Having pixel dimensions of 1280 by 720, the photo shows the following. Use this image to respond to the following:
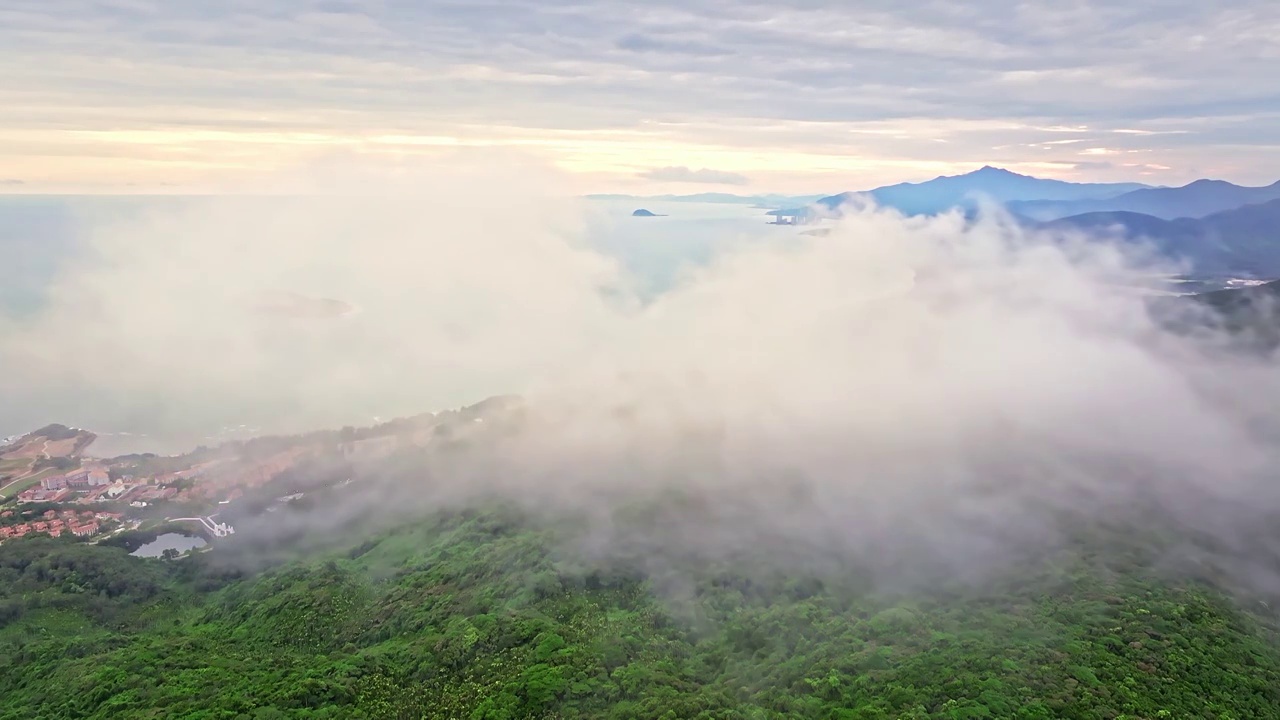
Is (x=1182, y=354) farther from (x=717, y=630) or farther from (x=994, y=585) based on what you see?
(x=717, y=630)

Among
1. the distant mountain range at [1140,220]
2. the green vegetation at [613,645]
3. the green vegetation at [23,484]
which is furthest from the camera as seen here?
the distant mountain range at [1140,220]

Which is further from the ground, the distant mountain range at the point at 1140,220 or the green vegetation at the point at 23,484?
the distant mountain range at the point at 1140,220

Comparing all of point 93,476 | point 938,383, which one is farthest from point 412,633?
point 938,383

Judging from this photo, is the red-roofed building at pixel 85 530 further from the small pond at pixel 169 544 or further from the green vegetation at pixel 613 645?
the green vegetation at pixel 613 645

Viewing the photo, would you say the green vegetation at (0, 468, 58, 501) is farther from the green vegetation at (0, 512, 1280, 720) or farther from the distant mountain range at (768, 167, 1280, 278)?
the distant mountain range at (768, 167, 1280, 278)

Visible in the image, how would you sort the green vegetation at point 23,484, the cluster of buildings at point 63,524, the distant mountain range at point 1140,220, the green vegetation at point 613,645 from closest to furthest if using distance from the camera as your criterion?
the green vegetation at point 613,645
the cluster of buildings at point 63,524
the green vegetation at point 23,484
the distant mountain range at point 1140,220

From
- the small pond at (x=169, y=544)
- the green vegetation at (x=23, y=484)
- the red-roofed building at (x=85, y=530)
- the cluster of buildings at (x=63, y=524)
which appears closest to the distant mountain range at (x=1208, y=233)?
the small pond at (x=169, y=544)

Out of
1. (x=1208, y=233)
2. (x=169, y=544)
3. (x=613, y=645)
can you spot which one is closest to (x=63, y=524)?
(x=169, y=544)

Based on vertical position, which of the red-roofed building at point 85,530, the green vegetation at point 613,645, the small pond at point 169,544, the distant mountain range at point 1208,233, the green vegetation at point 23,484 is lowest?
the small pond at point 169,544

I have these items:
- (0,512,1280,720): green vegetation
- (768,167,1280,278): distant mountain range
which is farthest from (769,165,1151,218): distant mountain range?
(0,512,1280,720): green vegetation
